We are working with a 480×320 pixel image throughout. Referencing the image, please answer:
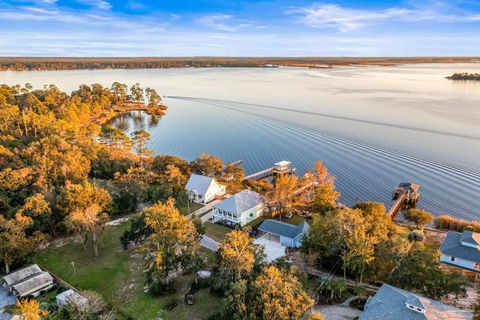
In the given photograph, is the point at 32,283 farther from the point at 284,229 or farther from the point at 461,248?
the point at 461,248

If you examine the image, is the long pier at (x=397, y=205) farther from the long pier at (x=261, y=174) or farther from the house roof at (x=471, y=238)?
the long pier at (x=261, y=174)

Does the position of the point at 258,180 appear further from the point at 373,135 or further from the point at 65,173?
the point at 373,135

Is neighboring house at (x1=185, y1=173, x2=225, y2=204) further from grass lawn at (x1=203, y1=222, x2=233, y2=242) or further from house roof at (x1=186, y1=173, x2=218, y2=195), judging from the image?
grass lawn at (x1=203, y1=222, x2=233, y2=242)

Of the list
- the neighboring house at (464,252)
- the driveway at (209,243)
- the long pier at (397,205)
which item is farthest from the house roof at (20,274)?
the long pier at (397,205)

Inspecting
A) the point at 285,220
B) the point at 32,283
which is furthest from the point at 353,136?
the point at 32,283

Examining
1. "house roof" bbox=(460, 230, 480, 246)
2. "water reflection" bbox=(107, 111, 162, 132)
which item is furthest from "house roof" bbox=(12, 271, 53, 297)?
"water reflection" bbox=(107, 111, 162, 132)
